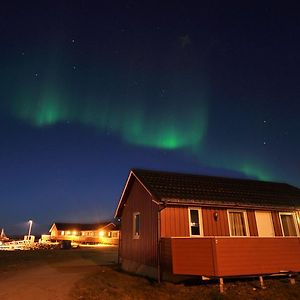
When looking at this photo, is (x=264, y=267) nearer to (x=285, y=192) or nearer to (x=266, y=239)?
(x=266, y=239)

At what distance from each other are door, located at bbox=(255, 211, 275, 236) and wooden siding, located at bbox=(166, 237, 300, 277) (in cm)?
277

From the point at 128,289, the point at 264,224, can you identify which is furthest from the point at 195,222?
the point at 128,289

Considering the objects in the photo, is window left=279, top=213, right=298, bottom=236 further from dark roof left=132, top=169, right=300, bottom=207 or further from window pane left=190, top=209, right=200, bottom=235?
window pane left=190, top=209, right=200, bottom=235

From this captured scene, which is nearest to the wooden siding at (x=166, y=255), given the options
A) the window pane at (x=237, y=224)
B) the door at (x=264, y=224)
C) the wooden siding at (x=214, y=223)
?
the wooden siding at (x=214, y=223)

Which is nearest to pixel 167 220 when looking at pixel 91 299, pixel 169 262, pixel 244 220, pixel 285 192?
pixel 169 262

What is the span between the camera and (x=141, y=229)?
18.4 m

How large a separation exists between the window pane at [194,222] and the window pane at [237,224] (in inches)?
89.2

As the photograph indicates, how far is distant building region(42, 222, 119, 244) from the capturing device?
227 feet

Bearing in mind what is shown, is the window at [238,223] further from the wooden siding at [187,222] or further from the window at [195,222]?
the window at [195,222]

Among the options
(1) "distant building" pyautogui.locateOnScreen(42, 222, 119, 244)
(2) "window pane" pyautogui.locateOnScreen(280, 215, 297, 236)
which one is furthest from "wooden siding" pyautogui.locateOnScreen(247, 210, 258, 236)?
(1) "distant building" pyautogui.locateOnScreen(42, 222, 119, 244)

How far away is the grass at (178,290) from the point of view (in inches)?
458

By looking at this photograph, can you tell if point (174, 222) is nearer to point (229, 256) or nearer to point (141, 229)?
point (141, 229)

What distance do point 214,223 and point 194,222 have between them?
4.05 feet

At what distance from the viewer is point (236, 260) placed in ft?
44.3
